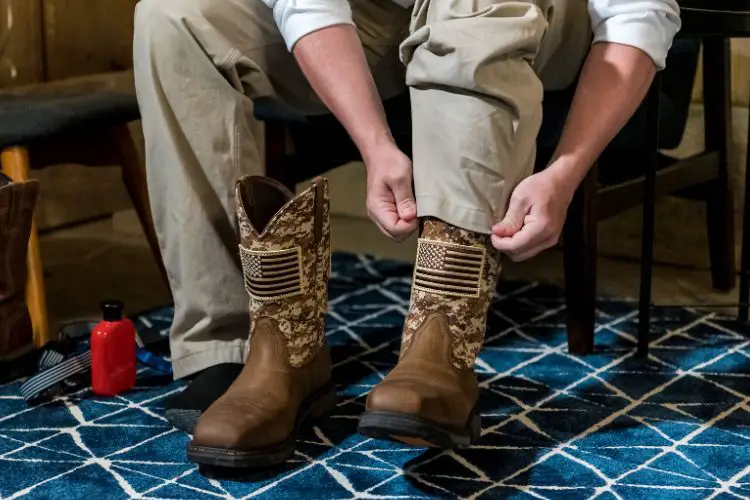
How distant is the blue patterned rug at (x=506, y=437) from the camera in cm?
115

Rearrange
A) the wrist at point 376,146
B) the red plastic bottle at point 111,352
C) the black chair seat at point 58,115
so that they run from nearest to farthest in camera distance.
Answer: the wrist at point 376,146, the red plastic bottle at point 111,352, the black chair seat at point 58,115

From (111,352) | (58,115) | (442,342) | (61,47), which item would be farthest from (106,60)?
(442,342)

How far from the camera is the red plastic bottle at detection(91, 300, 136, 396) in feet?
4.71

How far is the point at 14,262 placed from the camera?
1.49 m

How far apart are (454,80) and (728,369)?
709 millimetres

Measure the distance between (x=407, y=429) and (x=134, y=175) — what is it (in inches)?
33.9

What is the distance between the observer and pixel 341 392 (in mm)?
1451

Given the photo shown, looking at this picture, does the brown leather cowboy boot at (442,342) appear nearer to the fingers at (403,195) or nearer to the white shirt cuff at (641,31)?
the fingers at (403,195)

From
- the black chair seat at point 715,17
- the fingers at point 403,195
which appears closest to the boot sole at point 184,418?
the fingers at point 403,195

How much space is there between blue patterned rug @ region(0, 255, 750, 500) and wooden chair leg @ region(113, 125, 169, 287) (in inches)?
13.8

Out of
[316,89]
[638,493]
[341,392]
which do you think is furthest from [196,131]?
[638,493]

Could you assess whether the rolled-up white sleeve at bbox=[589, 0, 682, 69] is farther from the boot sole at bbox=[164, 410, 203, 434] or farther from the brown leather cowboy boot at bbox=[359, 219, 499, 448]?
the boot sole at bbox=[164, 410, 203, 434]

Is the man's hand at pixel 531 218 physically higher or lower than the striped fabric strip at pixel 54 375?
higher

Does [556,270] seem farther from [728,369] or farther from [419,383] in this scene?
[419,383]
